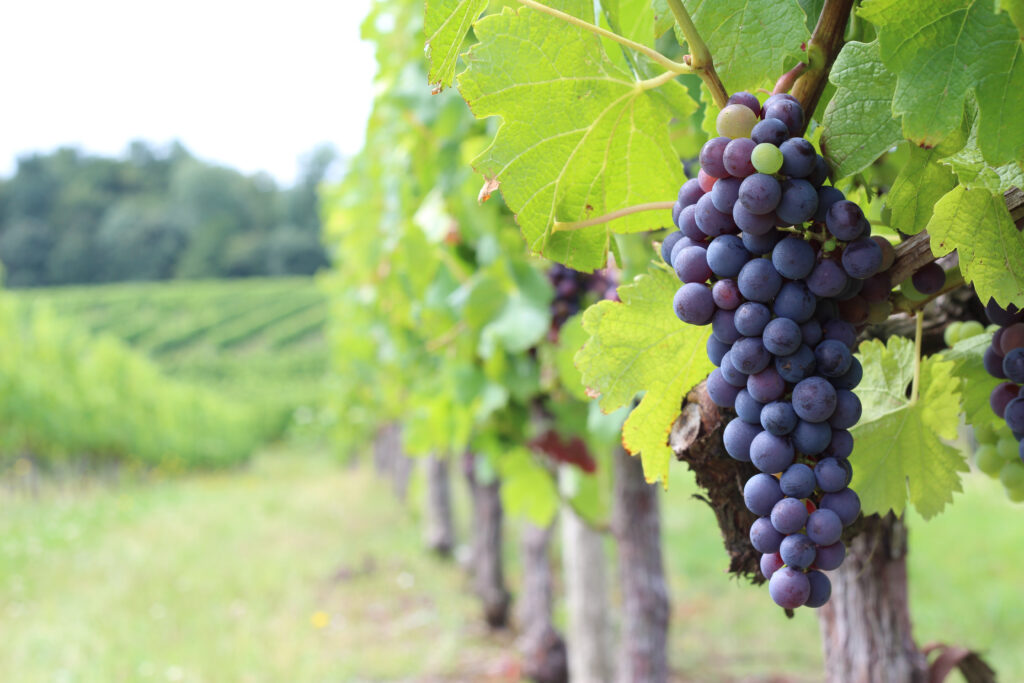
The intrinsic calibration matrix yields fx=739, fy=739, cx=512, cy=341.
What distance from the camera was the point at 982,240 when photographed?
Result: 667mm

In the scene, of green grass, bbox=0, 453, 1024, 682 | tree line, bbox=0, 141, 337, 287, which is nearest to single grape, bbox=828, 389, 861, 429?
green grass, bbox=0, 453, 1024, 682

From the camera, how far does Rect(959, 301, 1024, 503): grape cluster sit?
31.7 inches

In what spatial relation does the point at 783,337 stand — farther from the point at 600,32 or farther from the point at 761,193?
the point at 600,32

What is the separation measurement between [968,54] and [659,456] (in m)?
0.53

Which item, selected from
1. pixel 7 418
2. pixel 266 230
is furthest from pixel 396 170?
pixel 266 230

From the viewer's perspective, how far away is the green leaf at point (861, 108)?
70 centimetres

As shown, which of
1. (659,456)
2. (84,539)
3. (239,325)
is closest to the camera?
(659,456)

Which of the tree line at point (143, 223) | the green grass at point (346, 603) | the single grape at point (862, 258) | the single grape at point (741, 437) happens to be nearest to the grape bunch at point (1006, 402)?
the single grape at point (862, 258)

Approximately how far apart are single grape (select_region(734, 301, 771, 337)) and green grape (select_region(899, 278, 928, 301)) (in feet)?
0.72

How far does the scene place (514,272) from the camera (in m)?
2.72

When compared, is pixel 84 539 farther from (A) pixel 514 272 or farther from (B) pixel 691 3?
(B) pixel 691 3

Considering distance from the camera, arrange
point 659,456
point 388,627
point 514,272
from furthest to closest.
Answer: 1. point 388,627
2. point 514,272
3. point 659,456

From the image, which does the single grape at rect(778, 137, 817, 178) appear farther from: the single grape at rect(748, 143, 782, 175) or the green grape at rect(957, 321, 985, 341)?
the green grape at rect(957, 321, 985, 341)

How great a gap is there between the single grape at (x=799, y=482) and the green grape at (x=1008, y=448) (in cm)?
44
